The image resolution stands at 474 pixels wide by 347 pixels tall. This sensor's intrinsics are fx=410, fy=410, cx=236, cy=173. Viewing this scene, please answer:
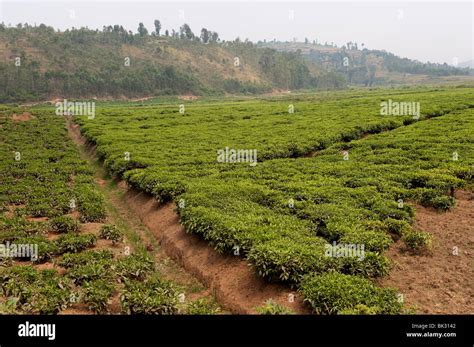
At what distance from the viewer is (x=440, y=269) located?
12.1 meters

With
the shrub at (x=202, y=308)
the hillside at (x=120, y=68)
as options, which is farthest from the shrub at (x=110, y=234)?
the hillside at (x=120, y=68)

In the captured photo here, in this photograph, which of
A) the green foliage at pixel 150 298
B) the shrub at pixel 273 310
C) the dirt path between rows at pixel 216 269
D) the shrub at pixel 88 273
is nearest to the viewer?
the shrub at pixel 273 310

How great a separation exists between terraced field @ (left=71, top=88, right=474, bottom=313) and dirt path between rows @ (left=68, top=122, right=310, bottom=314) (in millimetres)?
398

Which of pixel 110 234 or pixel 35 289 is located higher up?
pixel 110 234

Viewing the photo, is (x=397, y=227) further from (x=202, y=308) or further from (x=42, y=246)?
(x=42, y=246)

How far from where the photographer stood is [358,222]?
14.5 meters

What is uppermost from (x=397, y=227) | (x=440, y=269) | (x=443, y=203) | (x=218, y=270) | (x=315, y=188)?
(x=315, y=188)

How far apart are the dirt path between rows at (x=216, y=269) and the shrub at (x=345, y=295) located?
408 millimetres

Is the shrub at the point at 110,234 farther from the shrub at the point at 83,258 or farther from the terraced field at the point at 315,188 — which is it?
the terraced field at the point at 315,188

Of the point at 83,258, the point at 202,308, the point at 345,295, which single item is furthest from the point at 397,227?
the point at 83,258

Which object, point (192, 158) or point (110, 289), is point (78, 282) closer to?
point (110, 289)

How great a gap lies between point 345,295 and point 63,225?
12.3 metres

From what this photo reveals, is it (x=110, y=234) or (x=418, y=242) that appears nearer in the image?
(x=418, y=242)

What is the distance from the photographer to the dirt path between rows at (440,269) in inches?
411
